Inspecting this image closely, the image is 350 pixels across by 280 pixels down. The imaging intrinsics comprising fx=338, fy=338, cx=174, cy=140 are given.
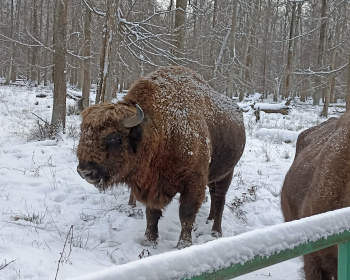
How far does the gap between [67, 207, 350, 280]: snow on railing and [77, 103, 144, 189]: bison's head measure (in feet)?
8.04

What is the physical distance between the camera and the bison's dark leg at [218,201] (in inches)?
189

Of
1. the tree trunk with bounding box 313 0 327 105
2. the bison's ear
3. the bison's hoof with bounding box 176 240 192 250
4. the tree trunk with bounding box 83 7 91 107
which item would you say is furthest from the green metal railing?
the tree trunk with bounding box 313 0 327 105

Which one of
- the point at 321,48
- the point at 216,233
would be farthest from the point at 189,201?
the point at 321,48

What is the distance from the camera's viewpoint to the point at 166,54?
7965mm

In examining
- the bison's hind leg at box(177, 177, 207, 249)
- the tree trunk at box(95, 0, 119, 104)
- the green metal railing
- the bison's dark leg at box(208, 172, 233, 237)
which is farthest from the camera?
the tree trunk at box(95, 0, 119, 104)

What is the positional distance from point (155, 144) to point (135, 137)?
231mm

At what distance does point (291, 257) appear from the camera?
120cm

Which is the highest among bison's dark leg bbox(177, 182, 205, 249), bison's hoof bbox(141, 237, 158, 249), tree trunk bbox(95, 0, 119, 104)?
tree trunk bbox(95, 0, 119, 104)

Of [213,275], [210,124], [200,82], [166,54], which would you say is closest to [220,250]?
[213,275]

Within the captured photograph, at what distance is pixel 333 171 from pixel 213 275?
5.75ft

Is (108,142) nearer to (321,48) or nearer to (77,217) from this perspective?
(77,217)

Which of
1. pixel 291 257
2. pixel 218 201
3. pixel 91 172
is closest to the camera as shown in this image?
pixel 291 257

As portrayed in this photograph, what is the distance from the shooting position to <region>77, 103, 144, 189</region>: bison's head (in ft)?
11.2

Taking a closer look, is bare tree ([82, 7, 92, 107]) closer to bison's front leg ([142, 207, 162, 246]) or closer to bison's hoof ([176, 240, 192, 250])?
bison's front leg ([142, 207, 162, 246])
